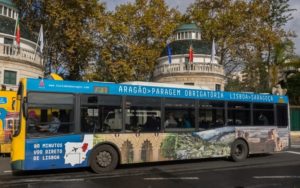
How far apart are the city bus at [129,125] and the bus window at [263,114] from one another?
4 cm

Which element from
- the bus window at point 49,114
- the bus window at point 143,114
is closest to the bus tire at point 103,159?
the bus window at point 143,114

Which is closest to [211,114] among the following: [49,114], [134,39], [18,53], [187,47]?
[49,114]

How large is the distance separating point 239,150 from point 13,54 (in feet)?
97.9

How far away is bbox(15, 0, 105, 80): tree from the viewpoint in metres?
43.3

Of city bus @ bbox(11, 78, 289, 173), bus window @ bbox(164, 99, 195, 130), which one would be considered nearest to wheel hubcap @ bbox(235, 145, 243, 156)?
city bus @ bbox(11, 78, 289, 173)

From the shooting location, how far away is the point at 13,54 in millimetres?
41656

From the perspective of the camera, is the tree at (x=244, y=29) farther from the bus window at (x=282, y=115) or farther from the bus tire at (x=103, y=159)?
the bus tire at (x=103, y=159)

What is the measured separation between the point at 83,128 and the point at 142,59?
118 ft

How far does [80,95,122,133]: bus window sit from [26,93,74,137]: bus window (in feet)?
1.41

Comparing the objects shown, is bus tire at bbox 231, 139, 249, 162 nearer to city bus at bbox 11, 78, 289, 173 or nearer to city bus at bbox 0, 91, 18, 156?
city bus at bbox 11, 78, 289, 173

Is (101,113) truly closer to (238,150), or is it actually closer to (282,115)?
(238,150)

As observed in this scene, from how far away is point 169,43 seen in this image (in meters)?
55.9

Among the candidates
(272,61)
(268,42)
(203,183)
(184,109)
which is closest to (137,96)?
(184,109)

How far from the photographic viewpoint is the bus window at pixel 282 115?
60.5 ft
